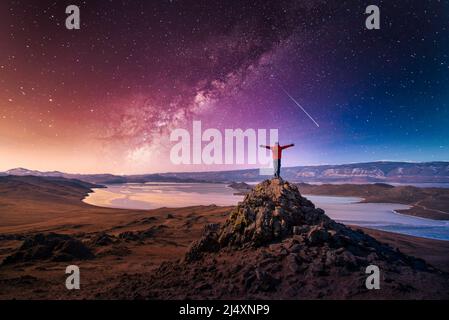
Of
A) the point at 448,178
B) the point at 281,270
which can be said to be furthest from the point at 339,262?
the point at 448,178

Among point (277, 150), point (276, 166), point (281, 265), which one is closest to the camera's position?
point (281, 265)

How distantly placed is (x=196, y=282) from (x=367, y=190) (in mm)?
86035

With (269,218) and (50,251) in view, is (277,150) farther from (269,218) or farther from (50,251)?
(50,251)

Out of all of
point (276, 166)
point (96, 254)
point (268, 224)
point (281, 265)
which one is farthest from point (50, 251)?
point (281, 265)

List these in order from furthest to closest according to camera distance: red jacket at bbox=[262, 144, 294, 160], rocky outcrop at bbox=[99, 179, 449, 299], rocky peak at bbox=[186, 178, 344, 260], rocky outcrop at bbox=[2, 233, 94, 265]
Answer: rocky outcrop at bbox=[2, 233, 94, 265]
red jacket at bbox=[262, 144, 294, 160]
rocky peak at bbox=[186, 178, 344, 260]
rocky outcrop at bbox=[99, 179, 449, 299]

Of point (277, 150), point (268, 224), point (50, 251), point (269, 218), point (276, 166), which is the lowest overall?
point (50, 251)

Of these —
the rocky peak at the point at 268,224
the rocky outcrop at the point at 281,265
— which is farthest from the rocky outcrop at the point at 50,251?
the rocky peak at the point at 268,224

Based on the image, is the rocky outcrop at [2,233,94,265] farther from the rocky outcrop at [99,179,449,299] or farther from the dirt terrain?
the rocky outcrop at [99,179,449,299]

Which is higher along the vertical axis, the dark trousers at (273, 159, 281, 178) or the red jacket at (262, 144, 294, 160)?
the red jacket at (262, 144, 294, 160)

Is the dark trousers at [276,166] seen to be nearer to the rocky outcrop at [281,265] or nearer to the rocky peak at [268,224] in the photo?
the rocky peak at [268,224]

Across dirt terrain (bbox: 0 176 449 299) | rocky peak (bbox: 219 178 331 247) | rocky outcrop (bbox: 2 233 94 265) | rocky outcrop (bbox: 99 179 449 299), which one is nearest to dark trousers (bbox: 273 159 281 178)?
rocky peak (bbox: 219 178 331 247)

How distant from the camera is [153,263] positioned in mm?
15367

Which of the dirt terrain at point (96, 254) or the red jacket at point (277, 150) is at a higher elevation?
→ the red jacket at point (277, 150)
